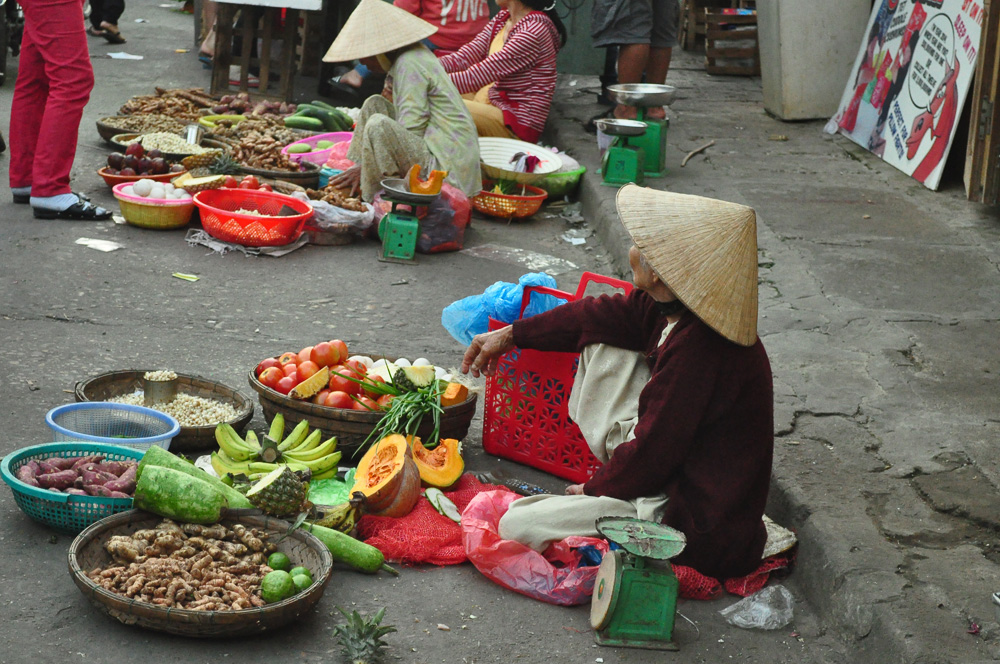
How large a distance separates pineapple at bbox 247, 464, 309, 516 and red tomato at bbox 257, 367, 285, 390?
70cm

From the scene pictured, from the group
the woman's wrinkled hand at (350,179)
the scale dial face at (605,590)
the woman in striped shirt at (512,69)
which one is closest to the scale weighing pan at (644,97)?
the woman in striped shirt at (512,69)

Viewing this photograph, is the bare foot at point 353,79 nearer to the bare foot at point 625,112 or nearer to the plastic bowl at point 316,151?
the plastic bowl at point 316,151

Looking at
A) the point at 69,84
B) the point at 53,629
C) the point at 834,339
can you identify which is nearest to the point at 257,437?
the point at 53,629

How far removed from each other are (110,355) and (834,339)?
3.17 metres

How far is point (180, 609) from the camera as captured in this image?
258cm

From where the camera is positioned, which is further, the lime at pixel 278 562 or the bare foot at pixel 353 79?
the bare foot at pixel 353 79

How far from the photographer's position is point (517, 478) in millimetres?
3850

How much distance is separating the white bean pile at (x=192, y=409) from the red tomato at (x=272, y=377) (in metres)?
0.16

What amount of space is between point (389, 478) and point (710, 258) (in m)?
1.23

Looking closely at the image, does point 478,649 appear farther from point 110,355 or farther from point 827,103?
point 827,103

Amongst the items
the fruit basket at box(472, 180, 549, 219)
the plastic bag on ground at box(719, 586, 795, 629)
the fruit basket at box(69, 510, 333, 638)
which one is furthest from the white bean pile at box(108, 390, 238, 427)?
the fruit basket at box(472, 180, 549, 219)

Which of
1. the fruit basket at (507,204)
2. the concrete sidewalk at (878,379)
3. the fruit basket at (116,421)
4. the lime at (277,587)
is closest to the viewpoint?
the lime at (277,587)

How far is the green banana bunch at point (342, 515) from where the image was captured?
10.6 feet

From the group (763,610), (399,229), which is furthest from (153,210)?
(763,610)
